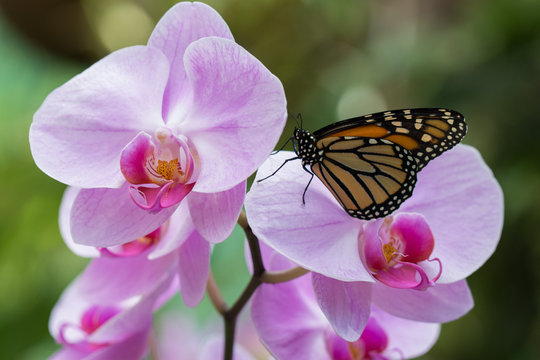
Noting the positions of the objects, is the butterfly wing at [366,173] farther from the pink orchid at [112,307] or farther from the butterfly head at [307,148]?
the pink orchid at [112,307]

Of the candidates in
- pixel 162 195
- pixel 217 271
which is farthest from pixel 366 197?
pixel 217 271

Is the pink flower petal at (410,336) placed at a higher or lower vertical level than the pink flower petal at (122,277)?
lower

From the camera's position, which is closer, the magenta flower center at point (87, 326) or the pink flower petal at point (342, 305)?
the pink flower petal at point (342, 305)

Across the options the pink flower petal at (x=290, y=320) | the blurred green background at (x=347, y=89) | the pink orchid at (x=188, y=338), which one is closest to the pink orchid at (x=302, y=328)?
the pink flower petal at (x=290, y=320)

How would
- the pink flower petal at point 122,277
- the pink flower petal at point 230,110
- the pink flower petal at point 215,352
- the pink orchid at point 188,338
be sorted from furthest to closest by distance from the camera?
1. the pink orchid at point 188,338
2. the pink flower petal at point 215,352
3. the pink flower petal at point 122,277
4. the pink flower petal at point 230,110

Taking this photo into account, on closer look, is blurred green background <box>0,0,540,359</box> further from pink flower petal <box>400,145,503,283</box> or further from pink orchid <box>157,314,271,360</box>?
pink flower petal <box>400,145,503,283</box>

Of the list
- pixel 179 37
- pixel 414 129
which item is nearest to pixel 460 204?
pixel 414 129

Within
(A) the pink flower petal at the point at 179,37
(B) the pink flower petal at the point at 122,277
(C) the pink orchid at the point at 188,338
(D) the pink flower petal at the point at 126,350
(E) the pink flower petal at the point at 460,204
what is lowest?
(C) the pink orchid at the point at 188,338
